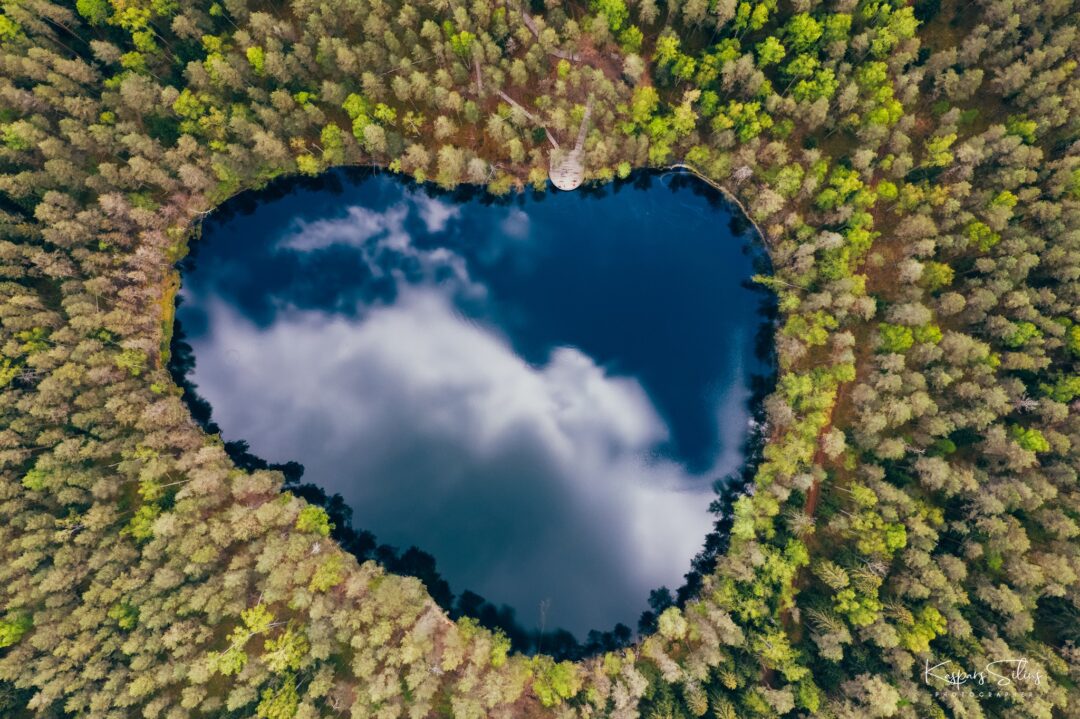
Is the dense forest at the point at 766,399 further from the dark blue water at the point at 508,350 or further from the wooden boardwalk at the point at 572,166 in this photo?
the dark blue water at the point at 508,350

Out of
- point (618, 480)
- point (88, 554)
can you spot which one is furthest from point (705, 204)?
point (88, 554)

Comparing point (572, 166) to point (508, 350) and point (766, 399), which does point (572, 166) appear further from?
point (766, 399)

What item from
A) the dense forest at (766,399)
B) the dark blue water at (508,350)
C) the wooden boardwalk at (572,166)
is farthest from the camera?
the dark blue water at (508,350)

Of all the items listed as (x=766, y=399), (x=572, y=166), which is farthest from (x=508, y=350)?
(x=766, y=399)

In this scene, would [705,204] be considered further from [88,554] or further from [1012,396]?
[88,554]

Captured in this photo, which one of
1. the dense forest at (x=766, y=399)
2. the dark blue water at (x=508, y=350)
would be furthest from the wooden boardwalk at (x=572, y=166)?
the dark blue water at (x=508, y=350)

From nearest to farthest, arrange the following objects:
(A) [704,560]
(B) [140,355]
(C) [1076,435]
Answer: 1. (C) [1076,435]
2. (B) [140,355]
3. (A) [704,560]

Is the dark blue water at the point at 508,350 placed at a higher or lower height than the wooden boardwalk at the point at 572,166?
lower
